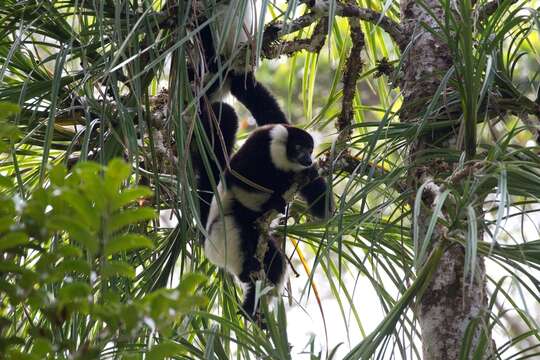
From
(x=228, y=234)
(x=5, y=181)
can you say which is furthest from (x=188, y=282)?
(x=228, y=234)

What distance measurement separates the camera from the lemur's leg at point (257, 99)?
395 centimetres

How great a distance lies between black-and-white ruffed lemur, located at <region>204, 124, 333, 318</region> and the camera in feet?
12.3

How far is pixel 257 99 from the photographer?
13.5 ft

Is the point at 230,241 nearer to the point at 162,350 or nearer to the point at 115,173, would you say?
the point at 162,350

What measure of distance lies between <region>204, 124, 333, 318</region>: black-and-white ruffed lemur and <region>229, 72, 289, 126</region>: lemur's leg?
21cm

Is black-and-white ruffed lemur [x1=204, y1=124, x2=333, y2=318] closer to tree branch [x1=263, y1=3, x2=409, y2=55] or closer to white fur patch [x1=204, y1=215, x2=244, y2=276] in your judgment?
white fur patch [x1=204, y1=215, x2=244, y2=276]

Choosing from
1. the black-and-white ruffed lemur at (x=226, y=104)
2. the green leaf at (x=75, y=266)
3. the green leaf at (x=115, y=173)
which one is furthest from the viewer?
the black-and-white ruffed lemur at (x=226, y=104)

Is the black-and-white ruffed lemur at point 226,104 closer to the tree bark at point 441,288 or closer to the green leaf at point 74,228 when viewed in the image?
the tree bark at point 441,288

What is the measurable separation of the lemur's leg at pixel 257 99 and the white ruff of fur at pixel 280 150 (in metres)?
0.24

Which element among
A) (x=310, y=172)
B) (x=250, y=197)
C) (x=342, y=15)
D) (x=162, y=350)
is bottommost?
(x=162, y=350)

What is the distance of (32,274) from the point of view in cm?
115

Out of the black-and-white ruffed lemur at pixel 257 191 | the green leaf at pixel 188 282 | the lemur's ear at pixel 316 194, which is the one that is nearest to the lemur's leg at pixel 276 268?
the black-and-white ruffed lemur at pixel 257 191

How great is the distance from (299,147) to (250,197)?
0.32 meters

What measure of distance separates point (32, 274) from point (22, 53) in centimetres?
213
